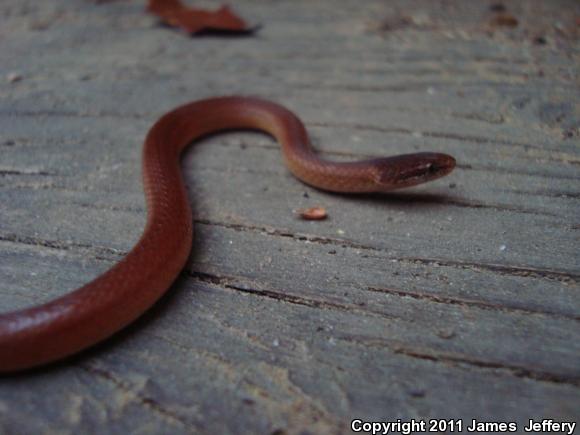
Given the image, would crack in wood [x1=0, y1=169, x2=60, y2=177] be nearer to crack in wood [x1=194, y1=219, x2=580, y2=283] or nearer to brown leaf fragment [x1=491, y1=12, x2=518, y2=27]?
crack in wood [x1=194, y1=219, x2=580, y2=283]

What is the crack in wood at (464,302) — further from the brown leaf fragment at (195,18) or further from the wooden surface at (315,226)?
the brown leaf fragment at (195,18)

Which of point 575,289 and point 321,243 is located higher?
point 575,289

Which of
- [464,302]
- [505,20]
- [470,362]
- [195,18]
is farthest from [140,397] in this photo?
[505,20]

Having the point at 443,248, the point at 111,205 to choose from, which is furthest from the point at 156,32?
the point at 443,248

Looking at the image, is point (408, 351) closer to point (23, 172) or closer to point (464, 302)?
point (464, 302)

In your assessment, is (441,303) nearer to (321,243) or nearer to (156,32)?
(321,243)

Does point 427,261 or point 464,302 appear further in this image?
point 427,261

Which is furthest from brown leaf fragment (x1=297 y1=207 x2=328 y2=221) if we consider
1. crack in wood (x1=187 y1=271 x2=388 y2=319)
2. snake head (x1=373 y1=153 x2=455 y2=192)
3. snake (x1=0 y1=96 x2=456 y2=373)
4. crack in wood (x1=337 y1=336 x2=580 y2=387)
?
crack in wood (x1=337 y1=336 x2=580 y2=387)
